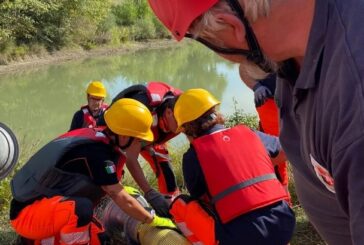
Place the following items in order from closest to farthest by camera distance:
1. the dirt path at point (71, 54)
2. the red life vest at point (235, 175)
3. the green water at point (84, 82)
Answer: the red life vest at point (235, 175)
the green water at point (84, 82)
the dirt path at point (71, 54)

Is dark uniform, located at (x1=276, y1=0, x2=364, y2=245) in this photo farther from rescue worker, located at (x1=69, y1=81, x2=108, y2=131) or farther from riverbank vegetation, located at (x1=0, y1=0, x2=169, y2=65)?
riverbank vegetation, located at (x1=0, y1=0, x2=169, y2=65)

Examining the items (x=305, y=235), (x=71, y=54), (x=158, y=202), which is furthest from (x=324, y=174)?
(x=71, y=54)

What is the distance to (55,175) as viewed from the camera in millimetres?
3645

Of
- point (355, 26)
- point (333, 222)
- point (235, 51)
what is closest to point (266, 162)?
point (333, 222)

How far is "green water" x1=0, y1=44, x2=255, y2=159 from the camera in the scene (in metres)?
13.2

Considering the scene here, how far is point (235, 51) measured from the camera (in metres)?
1.12

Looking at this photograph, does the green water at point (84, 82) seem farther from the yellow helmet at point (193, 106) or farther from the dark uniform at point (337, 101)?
the dark uniform at point (337, 101)

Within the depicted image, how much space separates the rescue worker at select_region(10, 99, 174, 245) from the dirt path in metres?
20.1

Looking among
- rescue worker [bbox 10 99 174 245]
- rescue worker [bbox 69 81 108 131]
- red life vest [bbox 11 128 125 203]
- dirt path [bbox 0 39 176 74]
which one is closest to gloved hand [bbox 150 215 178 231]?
rescue worker [bbox 10 99 174 245]

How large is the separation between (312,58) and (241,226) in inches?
82.8

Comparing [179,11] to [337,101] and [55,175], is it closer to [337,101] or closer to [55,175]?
[337,101]

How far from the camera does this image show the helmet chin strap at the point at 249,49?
1.01 m

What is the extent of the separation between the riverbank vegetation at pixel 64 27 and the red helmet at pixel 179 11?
2405 cm

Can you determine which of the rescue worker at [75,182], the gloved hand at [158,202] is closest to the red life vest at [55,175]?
the rescue worker at [75,182]
